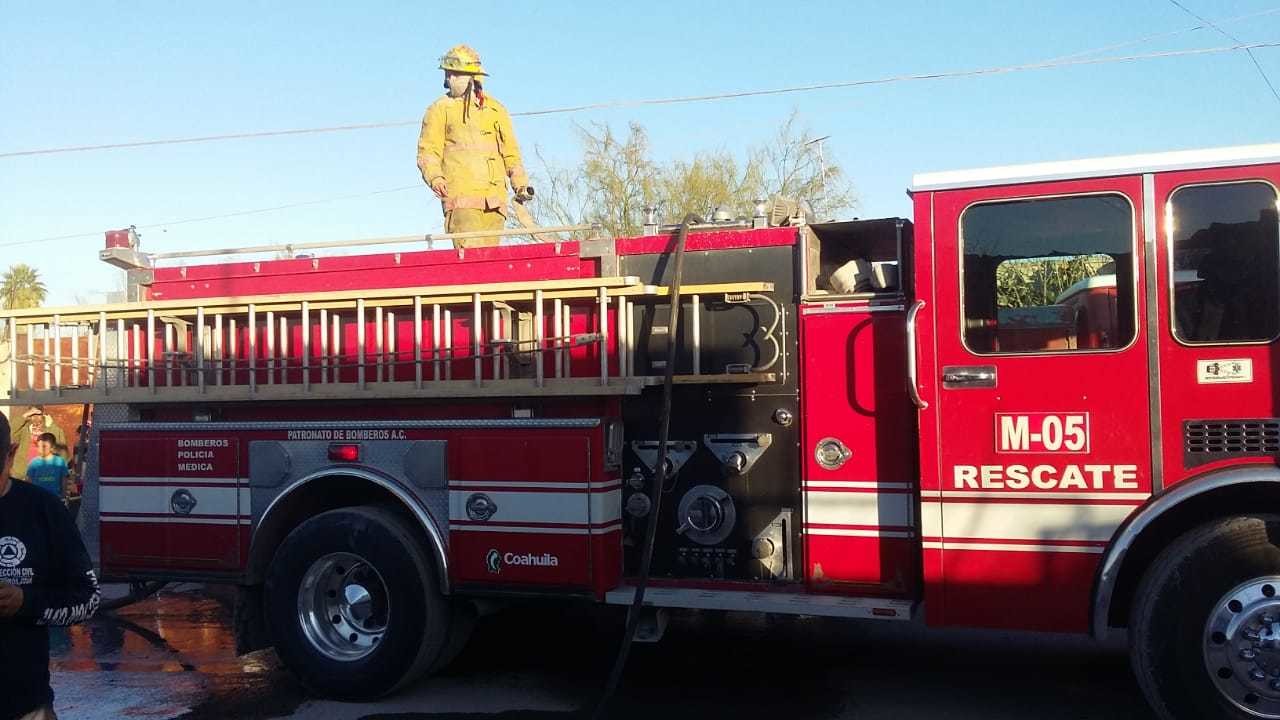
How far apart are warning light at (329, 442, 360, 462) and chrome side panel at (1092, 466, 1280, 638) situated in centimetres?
392

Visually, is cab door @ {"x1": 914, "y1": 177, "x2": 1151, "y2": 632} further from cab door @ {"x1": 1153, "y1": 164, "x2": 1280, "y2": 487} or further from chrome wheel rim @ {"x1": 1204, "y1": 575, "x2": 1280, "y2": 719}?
chrome wheel rim @ {"x1": 1204, "y1": 575, "x2": 1280, "y2": 719}

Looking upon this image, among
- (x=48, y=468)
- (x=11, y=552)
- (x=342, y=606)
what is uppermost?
(x=11, y=552)

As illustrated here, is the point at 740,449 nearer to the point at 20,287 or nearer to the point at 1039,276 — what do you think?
the point at 1039,276

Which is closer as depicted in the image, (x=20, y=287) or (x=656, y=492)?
(x=656, y=492)

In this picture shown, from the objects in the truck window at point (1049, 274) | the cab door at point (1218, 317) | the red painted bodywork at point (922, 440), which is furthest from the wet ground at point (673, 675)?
the truck window at point (1049, 274)

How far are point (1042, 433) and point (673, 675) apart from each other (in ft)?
8.88

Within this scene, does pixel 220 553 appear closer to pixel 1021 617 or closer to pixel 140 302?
pixel 140 302

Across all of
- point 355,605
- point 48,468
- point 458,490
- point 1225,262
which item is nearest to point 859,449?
point 1225,262

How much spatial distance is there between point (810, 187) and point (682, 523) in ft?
66.2

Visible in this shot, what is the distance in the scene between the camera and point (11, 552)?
11.3ft

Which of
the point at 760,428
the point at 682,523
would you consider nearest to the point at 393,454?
the point at 682,523

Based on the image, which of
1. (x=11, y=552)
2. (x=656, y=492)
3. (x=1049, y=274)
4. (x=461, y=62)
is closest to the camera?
(x=11, y=552)

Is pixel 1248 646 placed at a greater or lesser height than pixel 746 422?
lesser

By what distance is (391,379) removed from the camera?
6.38 m
